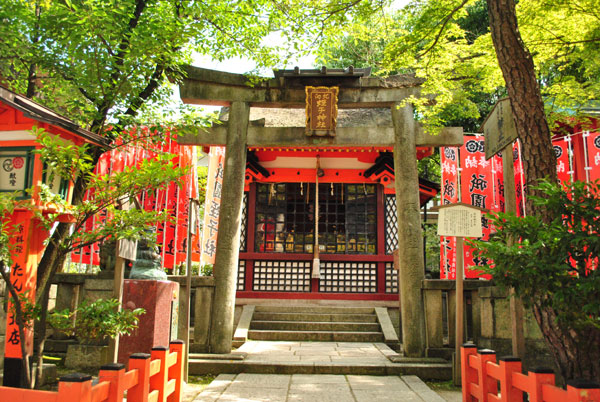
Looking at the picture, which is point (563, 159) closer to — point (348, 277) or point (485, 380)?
point (348, 277)

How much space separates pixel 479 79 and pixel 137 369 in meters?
7.82

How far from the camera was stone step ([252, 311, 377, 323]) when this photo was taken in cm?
1138

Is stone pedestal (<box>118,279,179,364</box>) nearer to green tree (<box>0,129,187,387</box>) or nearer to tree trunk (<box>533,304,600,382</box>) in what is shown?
green tree (<box>0,129,187,387</box>)

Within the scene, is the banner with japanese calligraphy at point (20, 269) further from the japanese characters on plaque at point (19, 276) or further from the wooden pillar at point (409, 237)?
the wooden pillar at point (409, 237)

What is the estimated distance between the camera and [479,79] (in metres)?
8.55

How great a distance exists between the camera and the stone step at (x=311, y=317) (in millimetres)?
11383

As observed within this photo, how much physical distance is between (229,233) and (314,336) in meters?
3.71

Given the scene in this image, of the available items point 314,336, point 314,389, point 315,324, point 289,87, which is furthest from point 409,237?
point 289,87

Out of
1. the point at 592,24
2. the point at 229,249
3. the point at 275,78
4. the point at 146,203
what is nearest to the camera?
the point at 592,24

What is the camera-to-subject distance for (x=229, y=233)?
8.41 metres

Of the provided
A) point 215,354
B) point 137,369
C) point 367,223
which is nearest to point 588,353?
point 137,369

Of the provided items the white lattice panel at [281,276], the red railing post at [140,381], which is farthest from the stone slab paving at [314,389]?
the white lattice panel at [281,276]

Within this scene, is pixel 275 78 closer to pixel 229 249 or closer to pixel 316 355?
pixel 229 249

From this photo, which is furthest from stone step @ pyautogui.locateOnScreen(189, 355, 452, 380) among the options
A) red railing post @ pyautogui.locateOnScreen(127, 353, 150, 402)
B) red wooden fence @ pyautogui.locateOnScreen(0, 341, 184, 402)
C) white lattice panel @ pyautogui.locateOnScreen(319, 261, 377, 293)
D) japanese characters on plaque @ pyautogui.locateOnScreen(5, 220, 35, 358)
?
white lattice panel @ pyautogui.locateOnScreen(319, 261, 377, 293)
